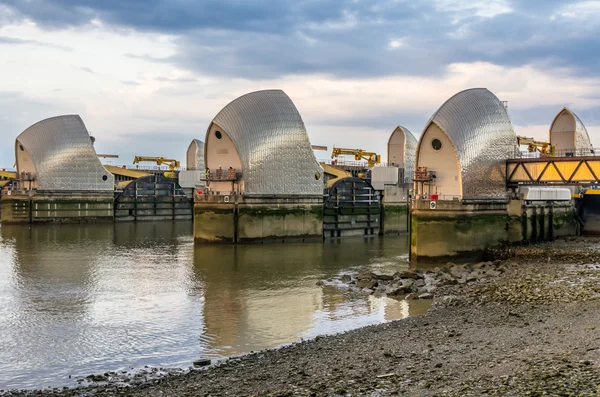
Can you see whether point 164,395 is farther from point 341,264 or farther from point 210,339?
point 341,264

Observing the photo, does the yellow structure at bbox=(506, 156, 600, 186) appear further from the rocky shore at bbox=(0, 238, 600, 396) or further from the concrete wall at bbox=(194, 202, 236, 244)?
the concrete wall at bbox=(194, 202, 236, 244)

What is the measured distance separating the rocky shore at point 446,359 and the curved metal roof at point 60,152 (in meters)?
48.5

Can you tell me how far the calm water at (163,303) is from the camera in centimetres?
1584

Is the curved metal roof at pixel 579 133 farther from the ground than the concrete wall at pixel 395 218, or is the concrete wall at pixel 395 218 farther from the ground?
the curved metal roof at pixel 579 133

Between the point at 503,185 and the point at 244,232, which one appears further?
the point at 244,232

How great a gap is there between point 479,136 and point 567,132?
2890 centimetres

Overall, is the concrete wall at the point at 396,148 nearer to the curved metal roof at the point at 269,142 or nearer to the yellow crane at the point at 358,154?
the yellow crane at the point at 358,154

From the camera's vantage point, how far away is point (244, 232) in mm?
42344

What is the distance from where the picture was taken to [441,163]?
36344mm

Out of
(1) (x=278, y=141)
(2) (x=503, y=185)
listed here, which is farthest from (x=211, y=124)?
(2) (x=503, y=185)

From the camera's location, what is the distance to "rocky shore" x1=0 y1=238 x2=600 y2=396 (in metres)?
10.7

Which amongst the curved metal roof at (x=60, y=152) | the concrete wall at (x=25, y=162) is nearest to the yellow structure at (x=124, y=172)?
the curved metal roof at (x=60, y=152)

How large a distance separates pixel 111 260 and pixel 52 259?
3.24 meters

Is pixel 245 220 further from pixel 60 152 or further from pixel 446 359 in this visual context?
pixel 446 359
